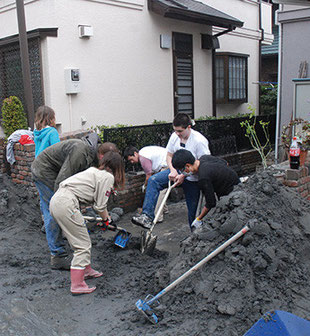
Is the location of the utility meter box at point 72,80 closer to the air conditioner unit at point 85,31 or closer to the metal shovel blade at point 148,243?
the air conditioner unit at point 85,31

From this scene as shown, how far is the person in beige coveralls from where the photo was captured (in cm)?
387

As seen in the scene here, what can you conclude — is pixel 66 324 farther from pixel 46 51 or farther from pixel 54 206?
pixel 46 51

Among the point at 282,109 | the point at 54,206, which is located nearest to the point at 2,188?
the point at 54,206

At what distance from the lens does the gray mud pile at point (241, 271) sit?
3.07 meters

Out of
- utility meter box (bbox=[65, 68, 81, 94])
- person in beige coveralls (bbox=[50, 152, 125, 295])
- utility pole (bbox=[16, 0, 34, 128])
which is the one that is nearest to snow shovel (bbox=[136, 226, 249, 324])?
person in beige coveralls (bbox=[50, 152, 125, 295])

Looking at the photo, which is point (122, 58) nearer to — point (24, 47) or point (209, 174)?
point (24, 47)

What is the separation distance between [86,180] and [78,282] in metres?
1.01

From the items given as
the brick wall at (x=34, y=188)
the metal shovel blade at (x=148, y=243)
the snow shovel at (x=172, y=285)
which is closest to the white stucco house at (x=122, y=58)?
the brick wall at (x=34, y=188)

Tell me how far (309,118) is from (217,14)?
14.9 feet

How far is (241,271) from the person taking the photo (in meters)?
3.30

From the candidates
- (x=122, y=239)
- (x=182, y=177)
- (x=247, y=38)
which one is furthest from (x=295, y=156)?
(x=247, y=38)

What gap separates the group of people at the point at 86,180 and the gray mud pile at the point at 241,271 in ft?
1.93

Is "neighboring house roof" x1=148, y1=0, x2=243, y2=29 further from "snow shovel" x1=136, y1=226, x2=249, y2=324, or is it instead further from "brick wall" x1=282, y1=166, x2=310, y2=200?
"snow shovel" x1=136, y1=226, x2=249, y2=324

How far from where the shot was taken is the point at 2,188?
20.8ft
